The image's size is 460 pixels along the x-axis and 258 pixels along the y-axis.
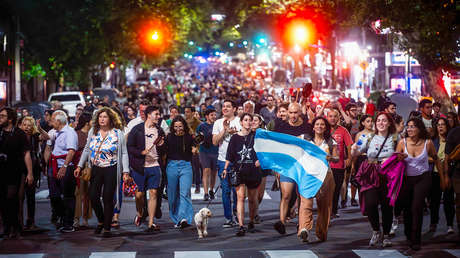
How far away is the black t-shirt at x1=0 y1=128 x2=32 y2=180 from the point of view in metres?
12.2

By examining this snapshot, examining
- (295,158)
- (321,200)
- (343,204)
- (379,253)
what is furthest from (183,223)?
(343,204)

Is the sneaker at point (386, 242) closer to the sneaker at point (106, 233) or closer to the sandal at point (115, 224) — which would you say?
the sneaker at point (106, 233)

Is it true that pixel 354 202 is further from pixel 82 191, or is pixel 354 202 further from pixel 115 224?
pixel 82 191

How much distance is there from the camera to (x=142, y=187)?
13070 millimetres

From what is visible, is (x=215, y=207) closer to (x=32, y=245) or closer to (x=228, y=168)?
(x=228, y=168)

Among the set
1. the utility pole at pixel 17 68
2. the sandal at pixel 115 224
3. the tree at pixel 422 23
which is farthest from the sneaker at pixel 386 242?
the utility pole at pixel 17 68

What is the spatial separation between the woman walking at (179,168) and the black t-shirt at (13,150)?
7.32 feet

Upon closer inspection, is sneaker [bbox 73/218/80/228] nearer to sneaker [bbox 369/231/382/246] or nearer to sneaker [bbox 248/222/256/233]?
sneaker [bbox 248/222/256/233]

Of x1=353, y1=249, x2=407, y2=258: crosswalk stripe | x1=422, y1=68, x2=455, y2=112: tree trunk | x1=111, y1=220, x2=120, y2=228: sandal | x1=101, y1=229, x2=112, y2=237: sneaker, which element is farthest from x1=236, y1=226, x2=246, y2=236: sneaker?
x1=422, y1=68, x2=455, y2=112: tree trunk

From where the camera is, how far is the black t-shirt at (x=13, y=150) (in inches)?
479

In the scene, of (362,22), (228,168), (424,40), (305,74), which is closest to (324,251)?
(228,168)

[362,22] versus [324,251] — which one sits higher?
[362,22]

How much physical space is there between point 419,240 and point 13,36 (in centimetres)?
3499

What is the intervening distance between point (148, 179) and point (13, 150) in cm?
208
